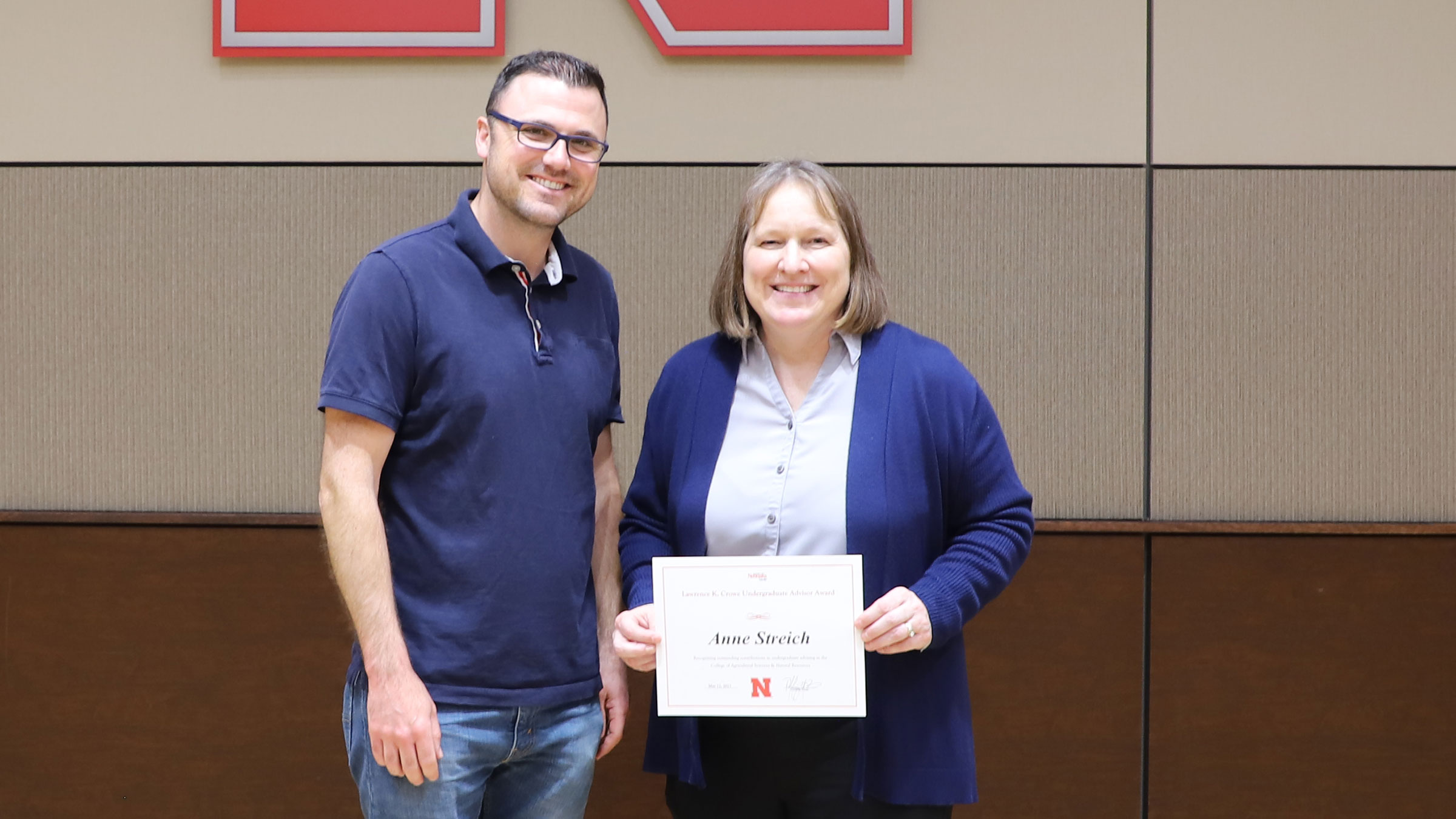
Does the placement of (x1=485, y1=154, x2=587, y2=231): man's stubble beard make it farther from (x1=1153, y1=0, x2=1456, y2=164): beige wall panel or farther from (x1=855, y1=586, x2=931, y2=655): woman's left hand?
(x1=1153, y1=0, x2=1456, y2=164): beige wall panel

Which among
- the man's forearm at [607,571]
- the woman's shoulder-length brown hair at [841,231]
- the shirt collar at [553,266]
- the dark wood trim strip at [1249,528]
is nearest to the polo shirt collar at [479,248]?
the shirt collar at [553,266]

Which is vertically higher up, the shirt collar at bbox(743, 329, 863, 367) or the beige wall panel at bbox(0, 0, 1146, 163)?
the beige wall panel at bbox(0, 0, 1146, 163)

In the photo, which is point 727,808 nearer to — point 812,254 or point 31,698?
point 812,254

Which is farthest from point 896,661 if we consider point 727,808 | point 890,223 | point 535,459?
point 890,223

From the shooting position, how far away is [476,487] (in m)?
1.43

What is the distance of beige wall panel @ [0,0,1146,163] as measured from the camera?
2.36 m

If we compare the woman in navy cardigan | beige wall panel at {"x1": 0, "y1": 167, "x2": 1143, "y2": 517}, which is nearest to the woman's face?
the woman in navy cardigan

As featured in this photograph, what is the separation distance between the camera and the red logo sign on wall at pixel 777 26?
7.62 feet

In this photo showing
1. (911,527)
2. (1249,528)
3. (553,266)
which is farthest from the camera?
(1249,528)

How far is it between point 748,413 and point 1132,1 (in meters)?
1.46

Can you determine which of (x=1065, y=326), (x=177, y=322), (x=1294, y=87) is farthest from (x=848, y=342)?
(x=177, y=322)

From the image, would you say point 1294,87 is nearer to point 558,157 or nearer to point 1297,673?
point 1297,673

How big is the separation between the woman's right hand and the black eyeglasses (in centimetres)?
62

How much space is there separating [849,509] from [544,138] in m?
0.64
